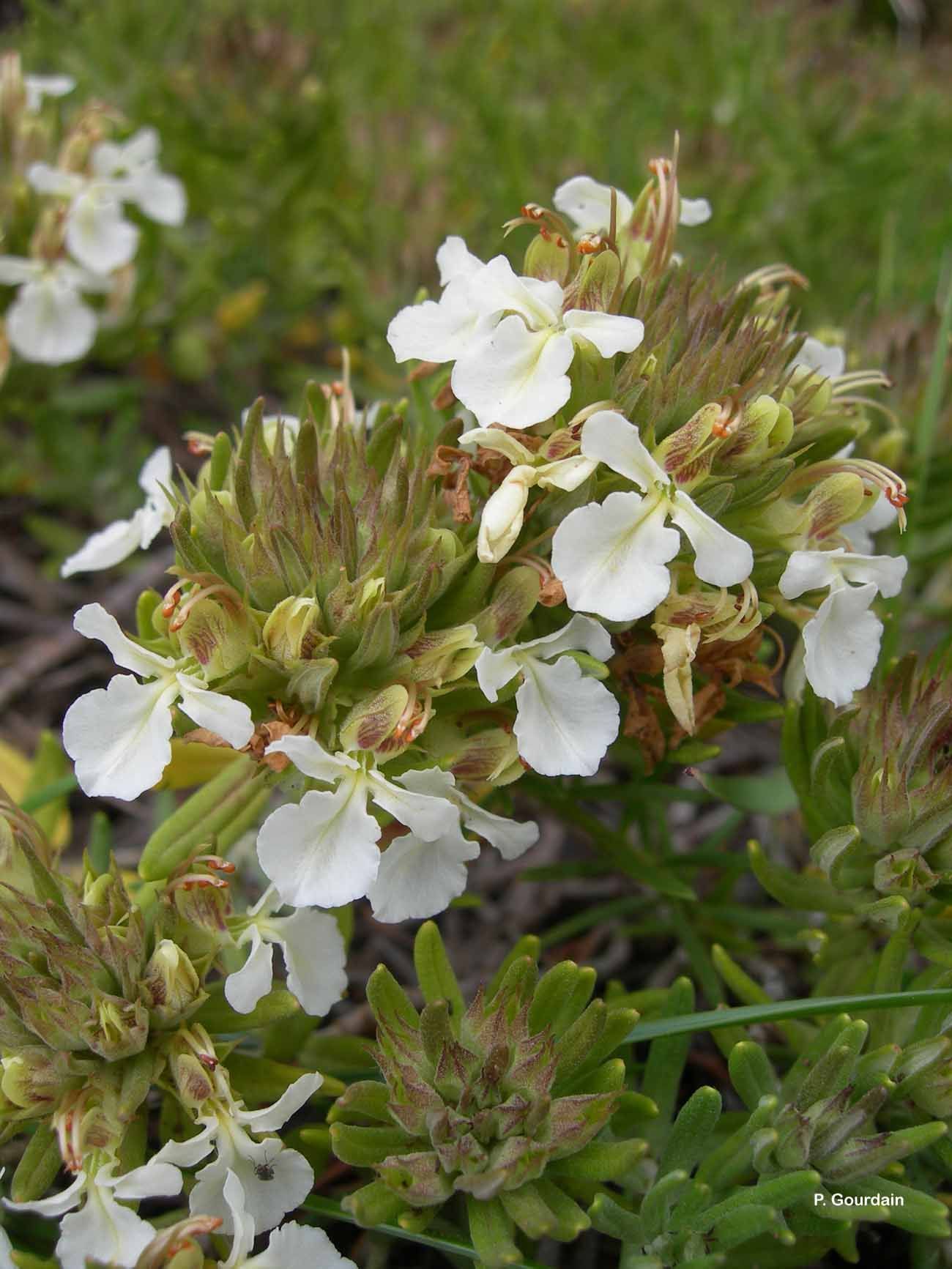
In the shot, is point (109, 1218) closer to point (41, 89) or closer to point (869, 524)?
point (869, 524)

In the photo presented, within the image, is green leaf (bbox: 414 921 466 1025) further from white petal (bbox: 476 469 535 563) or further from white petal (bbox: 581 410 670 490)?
white petal (bbox: 581 410 670 490)

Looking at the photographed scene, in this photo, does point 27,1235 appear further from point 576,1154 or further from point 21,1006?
point 576,1154

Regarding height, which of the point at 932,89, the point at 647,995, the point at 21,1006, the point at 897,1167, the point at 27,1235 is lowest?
the point at 27,1235

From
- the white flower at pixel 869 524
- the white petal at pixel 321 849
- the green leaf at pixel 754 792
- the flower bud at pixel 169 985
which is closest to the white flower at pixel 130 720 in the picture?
the white petal at pixel 321 849

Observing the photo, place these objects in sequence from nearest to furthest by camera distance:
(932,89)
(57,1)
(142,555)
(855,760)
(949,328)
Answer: (855,760) < (949,328) < (142,555) < (932,89) < (57,1)

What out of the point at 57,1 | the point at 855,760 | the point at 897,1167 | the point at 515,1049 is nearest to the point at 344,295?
the point at 855,760

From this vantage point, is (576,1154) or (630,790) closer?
(576,1154)

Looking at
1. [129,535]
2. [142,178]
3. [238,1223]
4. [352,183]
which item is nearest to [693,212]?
[129,535]
